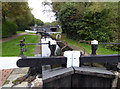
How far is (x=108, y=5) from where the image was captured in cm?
745

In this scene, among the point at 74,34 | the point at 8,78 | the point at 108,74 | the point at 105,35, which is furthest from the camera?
the point at 74,34

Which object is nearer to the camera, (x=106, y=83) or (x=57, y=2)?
(x=106, y=83)

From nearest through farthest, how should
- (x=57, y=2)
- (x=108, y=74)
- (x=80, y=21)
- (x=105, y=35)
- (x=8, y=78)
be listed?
(x=108, y=74) < (x=8, y=78) < (x=105, y=35) < (x=80, y=21) < (x=57, y=2)

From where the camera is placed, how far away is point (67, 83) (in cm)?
204

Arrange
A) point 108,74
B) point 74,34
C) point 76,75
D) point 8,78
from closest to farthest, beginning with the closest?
1. point 108,74
2. point 76,75
3. point 8,78
4. point 74,34

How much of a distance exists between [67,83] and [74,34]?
773cm

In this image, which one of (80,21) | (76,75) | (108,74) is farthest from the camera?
(80,21)

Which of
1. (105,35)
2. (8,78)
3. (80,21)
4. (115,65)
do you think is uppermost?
(80,21)

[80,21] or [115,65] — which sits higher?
[80,21]

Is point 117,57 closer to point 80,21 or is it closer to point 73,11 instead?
point 80,21

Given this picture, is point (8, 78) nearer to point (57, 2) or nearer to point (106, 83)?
point (106, 83)

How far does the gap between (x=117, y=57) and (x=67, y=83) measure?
145 centimetres

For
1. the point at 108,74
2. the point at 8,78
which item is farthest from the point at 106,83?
the point at 8,78

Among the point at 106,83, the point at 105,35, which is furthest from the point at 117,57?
the point at 105,35
